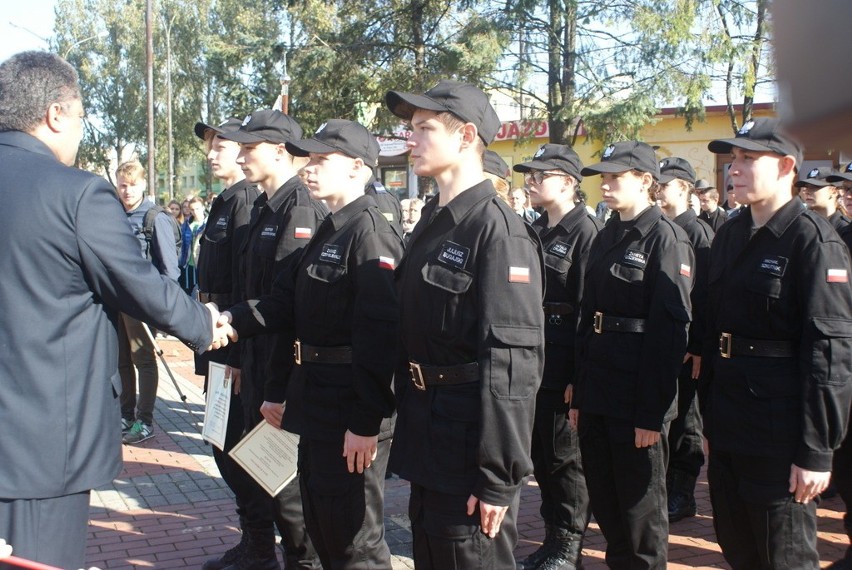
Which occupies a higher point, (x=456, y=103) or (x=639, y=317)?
(x=456, y=103)

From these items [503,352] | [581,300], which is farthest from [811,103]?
[581,300]

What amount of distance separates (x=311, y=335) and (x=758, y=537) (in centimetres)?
204

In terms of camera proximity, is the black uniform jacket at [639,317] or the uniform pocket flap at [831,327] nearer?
the uniform pocket flap at [831,327]

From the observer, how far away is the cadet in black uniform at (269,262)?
14.4 feet

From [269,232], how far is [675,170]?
326cm

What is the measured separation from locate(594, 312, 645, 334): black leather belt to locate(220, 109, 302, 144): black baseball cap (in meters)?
1.86

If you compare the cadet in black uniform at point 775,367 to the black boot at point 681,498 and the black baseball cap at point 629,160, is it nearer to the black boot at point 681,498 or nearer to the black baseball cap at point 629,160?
the black baseball cap at point 629,160

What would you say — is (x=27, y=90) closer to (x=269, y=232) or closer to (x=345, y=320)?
(x=345, y=320)

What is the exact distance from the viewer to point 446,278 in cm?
308

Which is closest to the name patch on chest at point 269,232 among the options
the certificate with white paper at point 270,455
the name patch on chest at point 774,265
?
the certificate with white paper at point 270,455

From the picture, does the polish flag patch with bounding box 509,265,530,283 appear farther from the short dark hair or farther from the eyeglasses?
the eyeglasses

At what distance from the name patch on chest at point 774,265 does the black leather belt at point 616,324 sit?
771 millimetres

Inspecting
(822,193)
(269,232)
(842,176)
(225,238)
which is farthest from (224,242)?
(822,193)

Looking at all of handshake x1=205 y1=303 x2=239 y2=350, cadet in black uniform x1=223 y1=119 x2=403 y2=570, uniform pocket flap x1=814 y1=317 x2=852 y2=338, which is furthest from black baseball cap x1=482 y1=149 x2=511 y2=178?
uniform pocket flap x1=814 y1=317 x2=852 y2=338
